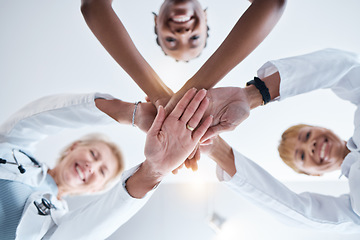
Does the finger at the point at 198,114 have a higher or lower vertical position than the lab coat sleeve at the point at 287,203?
higher

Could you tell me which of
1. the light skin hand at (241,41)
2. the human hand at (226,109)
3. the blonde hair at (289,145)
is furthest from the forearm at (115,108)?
the blonde hair at (289,145)

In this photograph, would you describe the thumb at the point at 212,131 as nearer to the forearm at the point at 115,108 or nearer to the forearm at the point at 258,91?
the forearm at the point at 258,91

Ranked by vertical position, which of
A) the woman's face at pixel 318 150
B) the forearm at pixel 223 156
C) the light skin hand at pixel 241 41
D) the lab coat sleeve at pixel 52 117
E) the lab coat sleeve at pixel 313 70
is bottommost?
the woman's face at pixel 318 150

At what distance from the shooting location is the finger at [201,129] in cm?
83

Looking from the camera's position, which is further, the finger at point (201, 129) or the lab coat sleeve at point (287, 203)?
the lab coat sleeve at point (287, 203)

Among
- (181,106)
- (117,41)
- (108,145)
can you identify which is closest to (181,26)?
(117,41)

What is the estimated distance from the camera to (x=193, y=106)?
2.71ft

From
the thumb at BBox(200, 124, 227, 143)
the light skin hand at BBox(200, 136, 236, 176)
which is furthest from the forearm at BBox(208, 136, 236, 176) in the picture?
the thumb at BBox(200, 124, 227, 143)

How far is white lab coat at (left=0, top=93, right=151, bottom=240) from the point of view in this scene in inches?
36.8

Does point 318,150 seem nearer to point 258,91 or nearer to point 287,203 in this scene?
point 287,203

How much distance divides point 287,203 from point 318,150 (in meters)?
0.33

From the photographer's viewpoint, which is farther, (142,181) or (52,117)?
(52,117)

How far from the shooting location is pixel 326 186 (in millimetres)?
1770

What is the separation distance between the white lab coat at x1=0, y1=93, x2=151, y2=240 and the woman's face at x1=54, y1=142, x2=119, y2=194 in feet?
0.41
